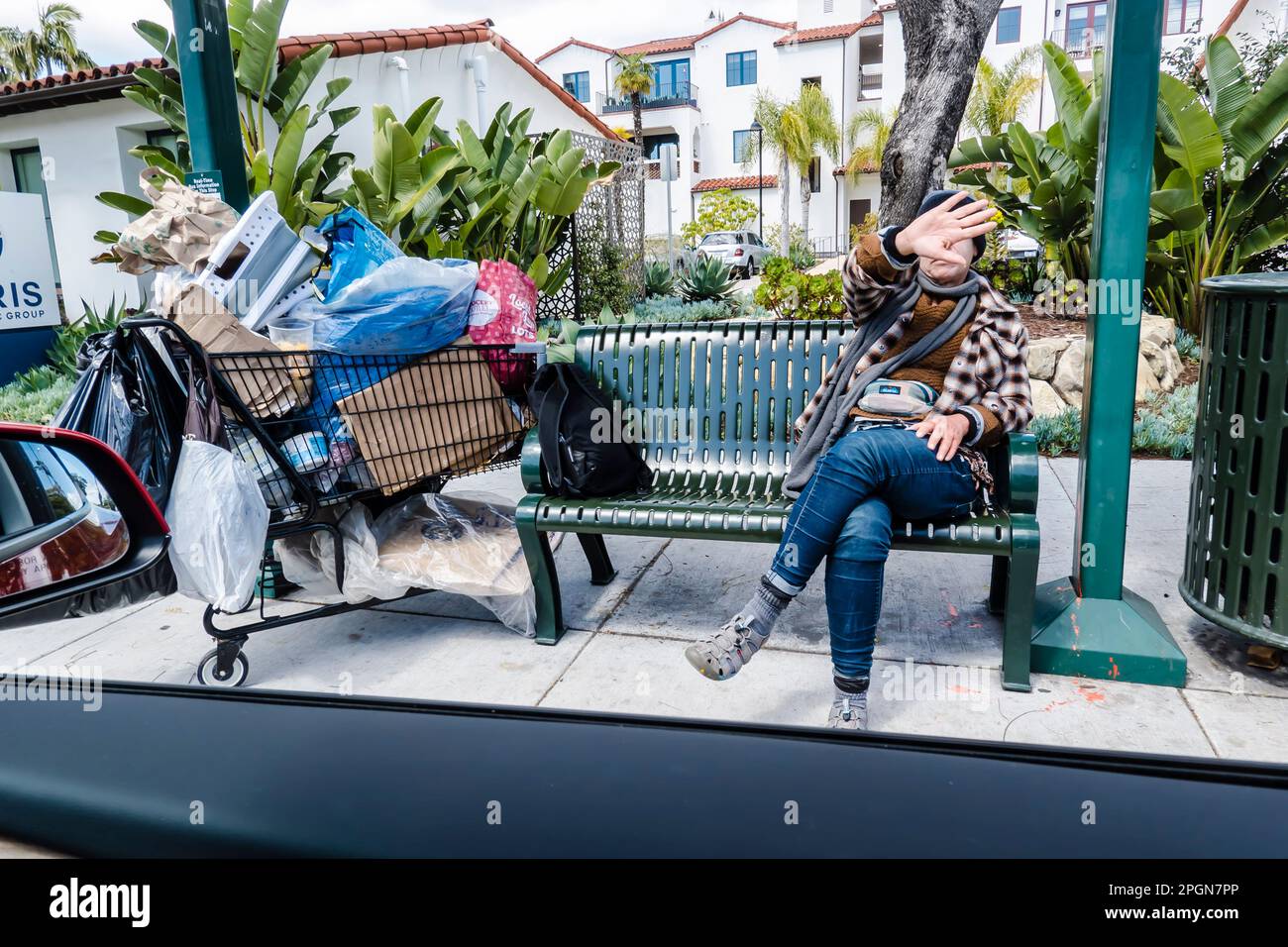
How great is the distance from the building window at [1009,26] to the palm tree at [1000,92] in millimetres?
5385

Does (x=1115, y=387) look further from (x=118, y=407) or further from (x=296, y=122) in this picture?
(x=296, y=122)

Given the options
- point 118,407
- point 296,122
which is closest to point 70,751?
point 118,407

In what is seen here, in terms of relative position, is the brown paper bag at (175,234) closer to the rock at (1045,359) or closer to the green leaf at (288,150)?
the green leaf at (288,150)

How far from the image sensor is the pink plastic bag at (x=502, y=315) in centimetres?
389

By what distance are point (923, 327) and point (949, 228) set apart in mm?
346

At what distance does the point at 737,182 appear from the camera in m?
47.9

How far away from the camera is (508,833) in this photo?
2.42 ft

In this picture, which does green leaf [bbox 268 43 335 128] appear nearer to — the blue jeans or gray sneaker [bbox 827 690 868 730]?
the blue jeans

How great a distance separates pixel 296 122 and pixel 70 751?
7.17 meters

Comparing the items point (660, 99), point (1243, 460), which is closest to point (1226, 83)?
point (1243, 460)

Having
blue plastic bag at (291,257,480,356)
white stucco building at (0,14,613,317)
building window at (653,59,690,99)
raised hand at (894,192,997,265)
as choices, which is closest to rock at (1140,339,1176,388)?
raised hand at (894,192,997,265)

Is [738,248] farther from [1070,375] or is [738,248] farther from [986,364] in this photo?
[986,364]

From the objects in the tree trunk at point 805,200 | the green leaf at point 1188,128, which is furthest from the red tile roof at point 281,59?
the tree trunk at point 805,200

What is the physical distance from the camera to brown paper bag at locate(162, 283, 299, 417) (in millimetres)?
3299
